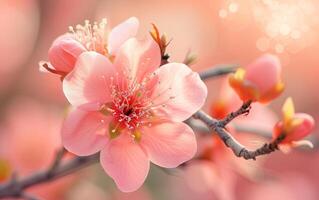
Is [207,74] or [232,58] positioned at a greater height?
[207,74]

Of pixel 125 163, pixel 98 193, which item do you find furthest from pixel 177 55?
pixel 125 163

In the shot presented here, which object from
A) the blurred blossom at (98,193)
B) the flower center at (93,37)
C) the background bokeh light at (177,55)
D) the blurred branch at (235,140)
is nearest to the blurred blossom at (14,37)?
the background bokeh light at (177,55)

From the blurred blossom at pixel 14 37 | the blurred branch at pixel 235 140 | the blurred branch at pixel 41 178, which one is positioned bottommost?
the blurred blossom at pixel 14 37

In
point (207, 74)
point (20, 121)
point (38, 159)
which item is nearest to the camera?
point (207, 74)

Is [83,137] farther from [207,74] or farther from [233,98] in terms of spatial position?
[233,98]

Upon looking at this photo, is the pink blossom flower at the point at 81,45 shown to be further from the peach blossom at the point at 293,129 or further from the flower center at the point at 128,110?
the peach blossom at the point at 293,129

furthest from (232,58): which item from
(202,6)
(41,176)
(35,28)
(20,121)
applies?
(41,176)

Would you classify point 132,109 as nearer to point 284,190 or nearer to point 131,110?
point 131,110

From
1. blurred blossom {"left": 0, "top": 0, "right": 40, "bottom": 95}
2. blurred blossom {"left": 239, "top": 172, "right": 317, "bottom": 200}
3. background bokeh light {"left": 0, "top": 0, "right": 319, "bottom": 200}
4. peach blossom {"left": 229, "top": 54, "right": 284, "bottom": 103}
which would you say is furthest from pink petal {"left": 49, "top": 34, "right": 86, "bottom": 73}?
blurred blossom {"left": 0, "top": 0, "right": 40, "bottom": 95}
